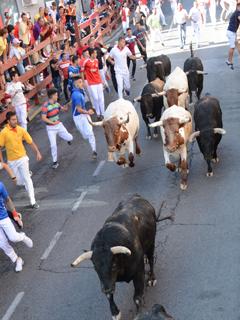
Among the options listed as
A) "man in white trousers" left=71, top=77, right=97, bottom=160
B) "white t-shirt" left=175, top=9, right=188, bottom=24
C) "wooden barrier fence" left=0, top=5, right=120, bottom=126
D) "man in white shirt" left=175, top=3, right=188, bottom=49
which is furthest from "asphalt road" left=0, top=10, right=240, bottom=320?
"white t-shirt" left=175, top=9, right=188, bottom=24

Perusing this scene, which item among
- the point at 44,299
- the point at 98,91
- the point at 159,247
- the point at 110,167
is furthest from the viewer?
the point at 98,91


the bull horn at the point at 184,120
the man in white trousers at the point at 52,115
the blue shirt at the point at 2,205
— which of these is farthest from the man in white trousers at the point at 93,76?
the blue shirt at the point at 2,205

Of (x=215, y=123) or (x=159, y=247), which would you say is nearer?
(x=159, y=247)

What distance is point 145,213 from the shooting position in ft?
25.0

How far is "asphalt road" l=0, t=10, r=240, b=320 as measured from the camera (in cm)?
759

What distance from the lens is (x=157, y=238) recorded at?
912 cm

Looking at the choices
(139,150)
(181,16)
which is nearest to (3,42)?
(139,150)

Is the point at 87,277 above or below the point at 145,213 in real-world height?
below

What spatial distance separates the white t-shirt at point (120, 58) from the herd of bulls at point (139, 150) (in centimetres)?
84

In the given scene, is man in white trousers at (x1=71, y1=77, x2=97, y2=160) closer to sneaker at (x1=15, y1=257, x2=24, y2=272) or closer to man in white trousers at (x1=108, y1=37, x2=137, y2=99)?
man in white trousers at (x1=108, y1=37, x2=137, y2=99)

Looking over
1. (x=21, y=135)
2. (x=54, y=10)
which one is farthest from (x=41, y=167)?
(x=54, y=10)

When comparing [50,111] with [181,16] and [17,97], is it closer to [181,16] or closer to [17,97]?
[17,97]

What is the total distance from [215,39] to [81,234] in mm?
18725

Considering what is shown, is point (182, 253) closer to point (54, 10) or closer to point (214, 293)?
point (214, 293)
